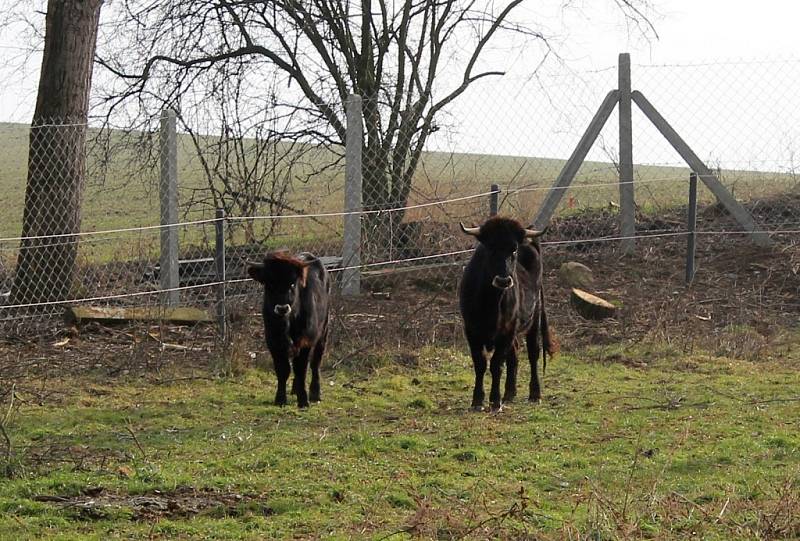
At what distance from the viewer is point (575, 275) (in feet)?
48.0

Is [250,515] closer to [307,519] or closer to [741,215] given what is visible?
[307,519]

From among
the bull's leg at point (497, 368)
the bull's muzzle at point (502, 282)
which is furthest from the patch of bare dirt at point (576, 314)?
the bull's muzzle at point (502, 282)

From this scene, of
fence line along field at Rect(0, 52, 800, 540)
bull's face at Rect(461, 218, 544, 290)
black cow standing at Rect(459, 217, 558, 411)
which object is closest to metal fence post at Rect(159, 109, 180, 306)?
fence line along field at Rect(0, 52, 800, 540)

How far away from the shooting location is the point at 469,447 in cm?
768

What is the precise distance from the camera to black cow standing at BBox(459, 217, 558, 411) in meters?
9.23

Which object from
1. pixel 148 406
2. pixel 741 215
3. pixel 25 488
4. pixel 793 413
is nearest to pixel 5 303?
pixel 148 406

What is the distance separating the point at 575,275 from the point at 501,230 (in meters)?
5.56

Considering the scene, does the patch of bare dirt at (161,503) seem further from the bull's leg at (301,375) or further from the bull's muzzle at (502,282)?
the bull's muzzle at (502,282)

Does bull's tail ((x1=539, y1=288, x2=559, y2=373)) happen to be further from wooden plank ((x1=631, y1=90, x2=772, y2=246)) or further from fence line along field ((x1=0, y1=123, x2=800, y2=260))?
wooden plank ((x1=631, y1=90, x2=772, y2=246))

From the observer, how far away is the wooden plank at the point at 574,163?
49.1 feet

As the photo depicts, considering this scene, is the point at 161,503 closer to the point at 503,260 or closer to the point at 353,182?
the point at 503,260

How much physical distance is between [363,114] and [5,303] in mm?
4841

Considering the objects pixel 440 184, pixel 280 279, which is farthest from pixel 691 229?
pixel 280 279

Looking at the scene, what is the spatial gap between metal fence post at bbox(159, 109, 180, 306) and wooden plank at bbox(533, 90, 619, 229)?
4.92 m
